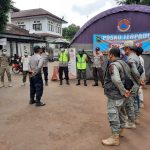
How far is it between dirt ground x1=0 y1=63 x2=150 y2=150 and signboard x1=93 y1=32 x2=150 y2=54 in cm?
345

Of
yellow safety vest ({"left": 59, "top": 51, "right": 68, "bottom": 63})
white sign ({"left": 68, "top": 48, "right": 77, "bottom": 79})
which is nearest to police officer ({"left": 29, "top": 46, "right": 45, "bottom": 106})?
yellow safety vest ({"left": 59, "top": 51, "right": 68, "bottom": 63})

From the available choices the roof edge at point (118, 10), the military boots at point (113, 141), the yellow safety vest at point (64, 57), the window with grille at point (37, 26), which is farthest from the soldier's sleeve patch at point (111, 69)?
the window with grille at point (37, 26)

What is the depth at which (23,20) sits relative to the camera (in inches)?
1679

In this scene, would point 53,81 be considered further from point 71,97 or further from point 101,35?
point 71,97

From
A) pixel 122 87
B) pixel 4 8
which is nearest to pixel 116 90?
pixel 122 87

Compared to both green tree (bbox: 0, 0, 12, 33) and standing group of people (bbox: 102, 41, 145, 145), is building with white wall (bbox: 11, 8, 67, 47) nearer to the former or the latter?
green tree (bbox: 0, 0, 12, 33)

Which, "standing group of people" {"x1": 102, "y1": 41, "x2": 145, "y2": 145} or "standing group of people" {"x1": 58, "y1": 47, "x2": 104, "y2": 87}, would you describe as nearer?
"standing group of people" {"x1": 102, "y1": 41, "x2": 145, "y2": 145}

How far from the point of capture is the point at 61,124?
21.0 feet

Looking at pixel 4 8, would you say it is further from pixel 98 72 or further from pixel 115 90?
pixel 115 90

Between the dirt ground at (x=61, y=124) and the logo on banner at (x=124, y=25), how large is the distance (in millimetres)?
4054

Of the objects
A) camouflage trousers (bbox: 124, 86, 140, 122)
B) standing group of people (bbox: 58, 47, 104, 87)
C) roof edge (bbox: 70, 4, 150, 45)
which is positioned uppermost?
roof edge (bbox: 70, 4, 150, 45)

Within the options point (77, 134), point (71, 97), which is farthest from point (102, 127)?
point (71, 97)

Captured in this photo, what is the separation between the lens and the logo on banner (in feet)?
41.2

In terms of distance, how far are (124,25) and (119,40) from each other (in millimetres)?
735
